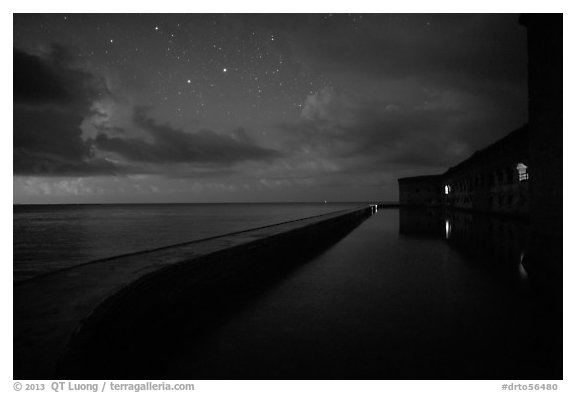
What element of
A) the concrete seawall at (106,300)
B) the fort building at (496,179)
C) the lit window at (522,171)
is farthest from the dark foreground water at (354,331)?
the lit window at (522,171)

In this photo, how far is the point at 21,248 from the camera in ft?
51.2

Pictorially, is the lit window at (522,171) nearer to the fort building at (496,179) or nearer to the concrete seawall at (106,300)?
the fort building at (496,179)

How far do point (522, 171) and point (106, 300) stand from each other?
23.4 metres

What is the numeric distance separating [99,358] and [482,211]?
3111 cm

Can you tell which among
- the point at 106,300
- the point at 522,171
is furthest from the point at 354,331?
the point at 522,171

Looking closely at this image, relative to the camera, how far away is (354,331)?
3715mm

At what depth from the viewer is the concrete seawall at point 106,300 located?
2.23m

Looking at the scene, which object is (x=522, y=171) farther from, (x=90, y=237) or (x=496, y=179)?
(x=90, y=237)

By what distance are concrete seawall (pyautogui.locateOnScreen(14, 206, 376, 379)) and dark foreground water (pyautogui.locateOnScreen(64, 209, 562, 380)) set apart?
0.06 meters

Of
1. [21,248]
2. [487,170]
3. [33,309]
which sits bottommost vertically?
[21,248]

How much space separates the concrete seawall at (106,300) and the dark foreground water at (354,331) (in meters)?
0.06

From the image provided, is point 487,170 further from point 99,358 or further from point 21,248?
→ point 21,248

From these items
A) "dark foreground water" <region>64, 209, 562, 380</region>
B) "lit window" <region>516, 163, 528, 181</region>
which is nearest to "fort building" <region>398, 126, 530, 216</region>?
"lit window" <region>516, 163, 528, 181</region>
